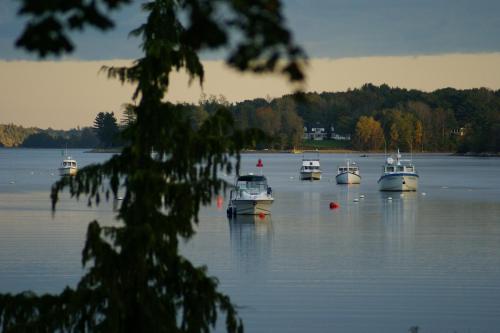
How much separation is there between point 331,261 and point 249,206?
1896 centimetres

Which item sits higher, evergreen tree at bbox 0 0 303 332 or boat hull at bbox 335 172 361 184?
evergreen tree at bbox 0 0 303 332

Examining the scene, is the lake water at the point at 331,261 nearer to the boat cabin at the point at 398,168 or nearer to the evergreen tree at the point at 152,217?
the evergreen tree at the point at 152,217

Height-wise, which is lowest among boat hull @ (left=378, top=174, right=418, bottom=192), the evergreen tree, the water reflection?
the water reflection

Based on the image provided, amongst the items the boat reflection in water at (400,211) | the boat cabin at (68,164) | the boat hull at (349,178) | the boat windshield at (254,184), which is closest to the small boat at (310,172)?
the boat hull at (349,178)

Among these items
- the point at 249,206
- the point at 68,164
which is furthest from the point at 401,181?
the point at 68,164

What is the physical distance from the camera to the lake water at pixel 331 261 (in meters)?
31.4

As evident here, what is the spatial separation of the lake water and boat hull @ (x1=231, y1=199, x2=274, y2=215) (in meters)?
0.81

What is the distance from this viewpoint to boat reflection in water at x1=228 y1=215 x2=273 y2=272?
44250 millimetres

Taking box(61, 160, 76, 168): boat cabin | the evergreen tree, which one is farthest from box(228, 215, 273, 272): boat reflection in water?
box(61, 160, 76, 168): boat cabin

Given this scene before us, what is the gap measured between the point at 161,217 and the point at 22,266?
2902 centimetres

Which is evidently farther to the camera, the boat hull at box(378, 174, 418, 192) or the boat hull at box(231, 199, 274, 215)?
the boat hull at box(378, 174, 418, 192)

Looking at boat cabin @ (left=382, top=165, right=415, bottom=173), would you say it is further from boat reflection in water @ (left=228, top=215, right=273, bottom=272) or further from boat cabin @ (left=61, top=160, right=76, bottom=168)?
boat cabin @ (left=61, top=160, right=76, bottom=168)

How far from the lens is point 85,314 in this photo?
1370 centimetres

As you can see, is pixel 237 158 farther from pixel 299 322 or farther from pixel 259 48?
pixel 299 322
